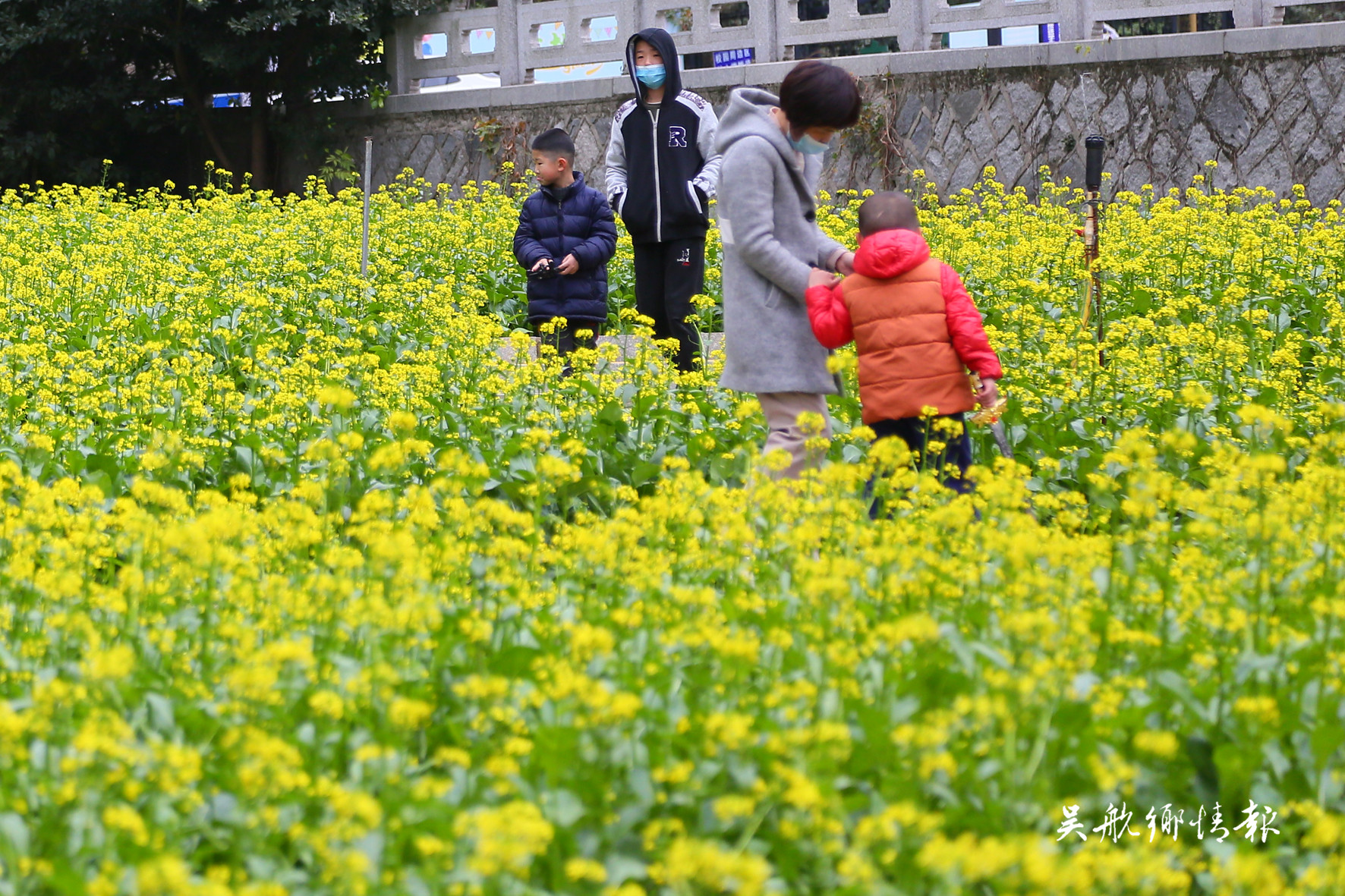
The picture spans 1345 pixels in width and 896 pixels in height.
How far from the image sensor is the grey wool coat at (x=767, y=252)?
4.54 meters

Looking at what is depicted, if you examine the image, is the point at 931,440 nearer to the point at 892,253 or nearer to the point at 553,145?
the point at 892,253

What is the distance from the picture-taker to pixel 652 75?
277 inches

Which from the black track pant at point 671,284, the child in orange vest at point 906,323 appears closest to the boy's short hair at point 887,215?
the child in orange vest at point 906,323

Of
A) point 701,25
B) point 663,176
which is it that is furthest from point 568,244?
point 701,25

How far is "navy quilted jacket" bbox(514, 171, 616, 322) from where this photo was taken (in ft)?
23.9

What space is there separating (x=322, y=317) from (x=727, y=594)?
534 cm

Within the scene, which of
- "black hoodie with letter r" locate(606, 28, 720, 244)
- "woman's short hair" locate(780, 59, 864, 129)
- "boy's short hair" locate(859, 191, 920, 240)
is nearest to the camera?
"woman's short hair" locate(780, 59, 864, 129)

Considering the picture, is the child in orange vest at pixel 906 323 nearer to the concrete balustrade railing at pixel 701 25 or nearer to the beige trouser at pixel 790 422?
the beige trouser at pixel 790 422

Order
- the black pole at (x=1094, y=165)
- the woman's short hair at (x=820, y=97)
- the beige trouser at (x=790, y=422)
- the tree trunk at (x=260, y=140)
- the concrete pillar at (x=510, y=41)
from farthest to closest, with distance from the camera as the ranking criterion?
the tree trunk at (x=260, y=140) → the concrete pillar at (x=510, y=41) → the black pole at (x=1094, y=165) → the beige trouser at (x=790, y=422) → the woman's short hair at (x=820, y=97)

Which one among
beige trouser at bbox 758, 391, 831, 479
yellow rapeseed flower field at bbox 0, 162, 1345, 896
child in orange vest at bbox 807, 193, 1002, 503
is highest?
child in orange vest at bbox 807, 193, 1002, 503

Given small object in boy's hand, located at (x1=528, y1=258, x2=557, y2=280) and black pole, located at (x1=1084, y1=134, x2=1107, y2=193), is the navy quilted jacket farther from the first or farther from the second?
black pole, located at (x1=1084, y1=134, x2=1107, y2=193)

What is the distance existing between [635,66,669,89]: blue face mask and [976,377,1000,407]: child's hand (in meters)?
3.18

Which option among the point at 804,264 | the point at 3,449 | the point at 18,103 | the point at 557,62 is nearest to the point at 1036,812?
the point at 804,264

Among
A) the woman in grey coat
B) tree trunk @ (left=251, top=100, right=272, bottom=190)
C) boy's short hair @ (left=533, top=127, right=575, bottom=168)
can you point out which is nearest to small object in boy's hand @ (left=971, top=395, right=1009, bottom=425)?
the woman in grey coat
